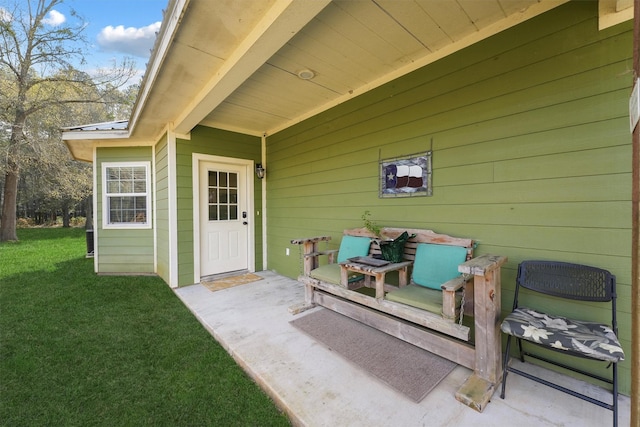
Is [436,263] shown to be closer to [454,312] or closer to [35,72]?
[454,312]

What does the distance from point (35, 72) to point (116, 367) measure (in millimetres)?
10688

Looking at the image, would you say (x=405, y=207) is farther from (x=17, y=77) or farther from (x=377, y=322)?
(x=17, y=77)

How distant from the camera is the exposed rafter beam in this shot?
164cm

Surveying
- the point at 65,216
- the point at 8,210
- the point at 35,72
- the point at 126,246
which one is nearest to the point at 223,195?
the point at 126,246

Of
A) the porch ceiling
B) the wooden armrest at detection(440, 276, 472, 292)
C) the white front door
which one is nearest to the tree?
the white front door

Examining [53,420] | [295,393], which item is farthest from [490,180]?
[53,420]

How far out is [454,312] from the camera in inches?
67.6

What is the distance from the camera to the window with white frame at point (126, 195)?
4676mm

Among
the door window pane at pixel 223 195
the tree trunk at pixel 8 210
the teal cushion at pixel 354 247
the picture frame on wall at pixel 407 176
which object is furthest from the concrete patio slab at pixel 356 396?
the tree trunk at pixel 8 210

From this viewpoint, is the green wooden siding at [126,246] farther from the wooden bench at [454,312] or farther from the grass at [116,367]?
the wooden bench at [454,312]

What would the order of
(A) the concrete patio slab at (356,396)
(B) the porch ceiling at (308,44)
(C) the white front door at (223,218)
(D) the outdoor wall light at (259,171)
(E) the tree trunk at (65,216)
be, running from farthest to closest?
(E) the tree trunk at (65,216) → (D) the outdoor wall light at (259,171) → (C) the white front door at (223,218) → (B) the porch ceiling at (308,44) → (A) the concrete patio slab at (356,396)

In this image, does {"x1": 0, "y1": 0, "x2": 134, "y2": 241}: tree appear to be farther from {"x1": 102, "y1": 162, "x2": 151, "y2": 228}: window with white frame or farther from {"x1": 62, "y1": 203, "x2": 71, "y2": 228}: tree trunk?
{"x1": 62, "y1": 203, "x2": 71, "y2": 228}: tree trunk

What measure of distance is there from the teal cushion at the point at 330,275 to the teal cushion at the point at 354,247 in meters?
0.18

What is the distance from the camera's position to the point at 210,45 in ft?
6.86
